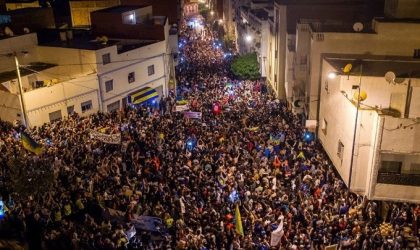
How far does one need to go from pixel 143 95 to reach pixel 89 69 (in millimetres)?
4974

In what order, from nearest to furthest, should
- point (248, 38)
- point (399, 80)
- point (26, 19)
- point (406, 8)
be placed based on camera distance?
1. point (399, 80)
2. point (406, 8)
3. point (26, 19)
4. point (248, 38)

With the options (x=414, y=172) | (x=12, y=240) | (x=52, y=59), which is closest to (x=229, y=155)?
(x=414, y=172)

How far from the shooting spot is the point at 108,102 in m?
32.6

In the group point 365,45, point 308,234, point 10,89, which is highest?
point 365,45

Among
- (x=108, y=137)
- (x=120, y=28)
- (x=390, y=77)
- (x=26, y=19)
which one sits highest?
(x=26, y=19)

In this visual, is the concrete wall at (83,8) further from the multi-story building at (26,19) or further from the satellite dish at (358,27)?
the satellite dish at (358,27)

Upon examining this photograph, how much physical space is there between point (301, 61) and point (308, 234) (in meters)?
17.4

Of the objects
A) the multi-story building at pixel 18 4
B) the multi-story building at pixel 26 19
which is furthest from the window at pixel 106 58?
the multi-story building at pixel 18 4

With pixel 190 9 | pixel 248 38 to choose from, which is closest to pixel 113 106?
pixel 248 38

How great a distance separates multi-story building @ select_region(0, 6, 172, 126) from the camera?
27.9 metres

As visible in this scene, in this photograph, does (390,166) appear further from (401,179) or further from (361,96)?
(361,96)

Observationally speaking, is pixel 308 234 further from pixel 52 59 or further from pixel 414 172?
pixel 52 59

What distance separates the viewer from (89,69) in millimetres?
A: 31406

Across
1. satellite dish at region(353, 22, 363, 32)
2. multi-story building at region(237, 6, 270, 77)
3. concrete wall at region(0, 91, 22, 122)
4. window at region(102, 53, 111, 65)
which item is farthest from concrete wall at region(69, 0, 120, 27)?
satellite dish at region(353, 22, 363, 32)
